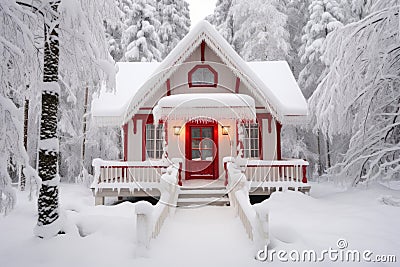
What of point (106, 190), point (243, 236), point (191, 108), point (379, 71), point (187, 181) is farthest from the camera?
point (187, 181)

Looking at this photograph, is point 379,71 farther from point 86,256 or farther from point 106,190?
point 106,190

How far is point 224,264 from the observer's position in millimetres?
5188

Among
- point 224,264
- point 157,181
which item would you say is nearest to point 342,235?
point 224,264

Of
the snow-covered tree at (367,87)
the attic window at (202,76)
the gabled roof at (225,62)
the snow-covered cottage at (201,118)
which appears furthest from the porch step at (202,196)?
the attic window at (202,76)

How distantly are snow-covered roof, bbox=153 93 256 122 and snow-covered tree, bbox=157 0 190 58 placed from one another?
13329mm

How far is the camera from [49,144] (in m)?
6.08

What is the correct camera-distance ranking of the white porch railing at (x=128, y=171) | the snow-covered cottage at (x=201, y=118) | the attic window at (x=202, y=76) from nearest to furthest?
the white porch railing at (x=128, y=171) → the snow-covered cottage at (x=201, y=118) → the attic window at (x=202, y=76)

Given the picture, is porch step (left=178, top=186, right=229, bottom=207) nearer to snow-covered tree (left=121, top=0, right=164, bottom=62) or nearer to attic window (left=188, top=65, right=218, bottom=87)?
attic window (left=188, top=65, right=218, bottom=87)

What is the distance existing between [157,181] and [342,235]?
647cm

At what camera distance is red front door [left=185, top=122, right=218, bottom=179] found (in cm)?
1394

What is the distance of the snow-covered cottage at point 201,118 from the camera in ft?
37.0

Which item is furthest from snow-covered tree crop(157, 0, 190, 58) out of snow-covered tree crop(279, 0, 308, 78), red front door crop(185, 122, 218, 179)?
red front door crop(185, 122, 218, 179)

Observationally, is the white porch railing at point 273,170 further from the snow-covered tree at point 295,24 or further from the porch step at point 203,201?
the snow-covered tree at point 295,24

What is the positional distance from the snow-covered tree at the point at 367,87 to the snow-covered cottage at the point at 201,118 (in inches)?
A: 115
